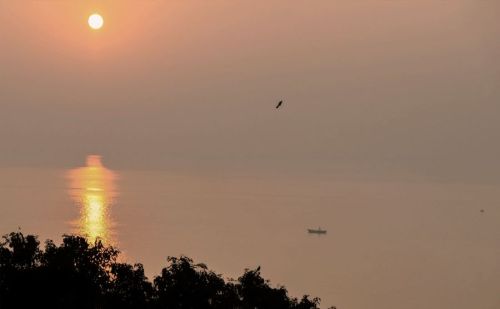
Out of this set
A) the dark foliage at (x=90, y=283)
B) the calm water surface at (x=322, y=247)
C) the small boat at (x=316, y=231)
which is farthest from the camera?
the small boat at (x=316, y=231)

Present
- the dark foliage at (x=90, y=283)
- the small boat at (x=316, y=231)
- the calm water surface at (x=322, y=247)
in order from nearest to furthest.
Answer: the dark foliage at (x=90, y=283)
the calm water surface at (x=322, y=247)
the small boat at (x=316, y=231)

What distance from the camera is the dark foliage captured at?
95.2ft

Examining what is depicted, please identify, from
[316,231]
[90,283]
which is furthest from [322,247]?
[90,283]

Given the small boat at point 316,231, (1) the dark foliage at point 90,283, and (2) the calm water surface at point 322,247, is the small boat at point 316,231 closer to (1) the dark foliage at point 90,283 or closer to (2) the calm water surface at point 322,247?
(2) the calm water surface at point 322,247

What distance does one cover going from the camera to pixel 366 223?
187375 millimetres

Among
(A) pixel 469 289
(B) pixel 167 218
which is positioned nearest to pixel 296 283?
(A) pixel 469 289

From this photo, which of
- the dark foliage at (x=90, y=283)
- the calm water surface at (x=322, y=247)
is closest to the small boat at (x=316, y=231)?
the calm water surface at (x=322, y=247)

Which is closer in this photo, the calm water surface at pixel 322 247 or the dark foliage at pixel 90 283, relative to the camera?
the dark foliage at pixel 90 283

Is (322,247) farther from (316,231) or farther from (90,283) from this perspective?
(90,283)

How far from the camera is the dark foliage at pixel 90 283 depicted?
29.0 meters

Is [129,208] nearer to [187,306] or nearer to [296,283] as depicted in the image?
[296,283]

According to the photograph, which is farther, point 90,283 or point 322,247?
point 322,247

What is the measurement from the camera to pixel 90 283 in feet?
98.7

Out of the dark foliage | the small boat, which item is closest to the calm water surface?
the small boat
